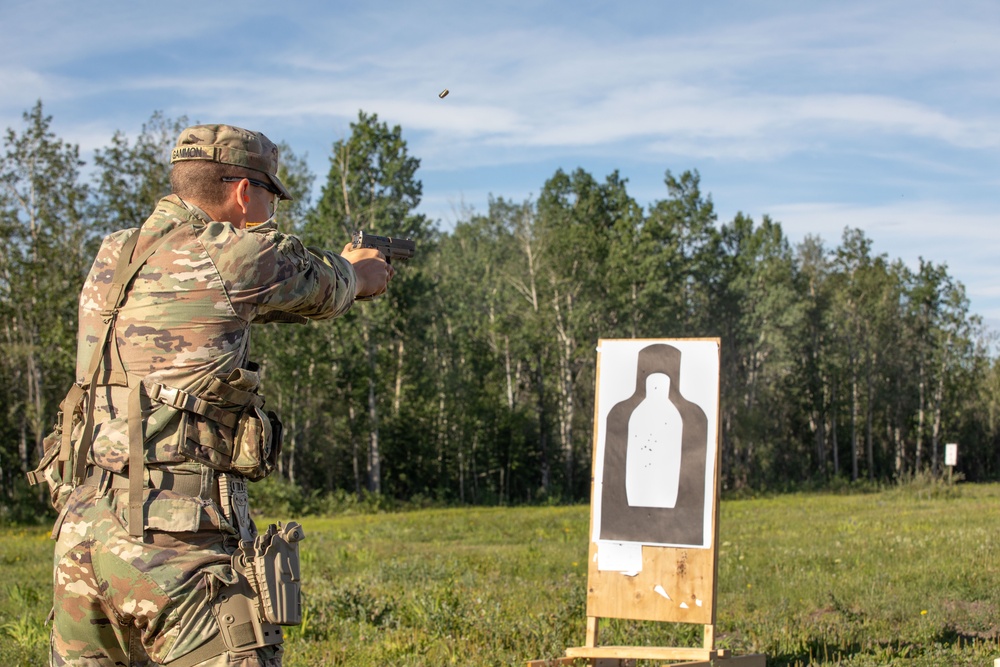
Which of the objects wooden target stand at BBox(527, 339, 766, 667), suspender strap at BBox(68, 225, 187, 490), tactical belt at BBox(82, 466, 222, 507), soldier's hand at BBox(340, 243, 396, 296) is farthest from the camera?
wooden target stand at BBox(527, 339, 766, 667)

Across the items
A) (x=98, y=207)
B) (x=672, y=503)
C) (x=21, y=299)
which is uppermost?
(x=98, y=207)

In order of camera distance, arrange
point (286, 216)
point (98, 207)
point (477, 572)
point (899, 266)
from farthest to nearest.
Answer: point (899, 266) → point (286, 216) → point (98, 207) → point (477, 572)

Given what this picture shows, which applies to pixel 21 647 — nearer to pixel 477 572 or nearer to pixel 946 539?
pixel 477 572

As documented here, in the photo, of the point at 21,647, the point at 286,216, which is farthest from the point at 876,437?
the point at 21,647

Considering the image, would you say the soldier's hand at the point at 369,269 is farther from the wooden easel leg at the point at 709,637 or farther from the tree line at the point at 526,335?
the tree line at the point at 526,335

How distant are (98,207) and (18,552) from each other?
18898mm

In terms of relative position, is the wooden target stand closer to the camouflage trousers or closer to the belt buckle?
the camouflage trousers

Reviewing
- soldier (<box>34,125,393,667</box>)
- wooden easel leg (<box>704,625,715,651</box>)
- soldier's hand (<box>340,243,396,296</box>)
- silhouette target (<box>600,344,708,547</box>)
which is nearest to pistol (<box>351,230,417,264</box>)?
soldier's hand (<box>340,243,396,296</box>)

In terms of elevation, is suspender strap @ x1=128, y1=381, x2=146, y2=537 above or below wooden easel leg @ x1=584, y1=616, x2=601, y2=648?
above

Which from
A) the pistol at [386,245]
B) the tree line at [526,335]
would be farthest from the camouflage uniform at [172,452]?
the tree line at [526,335]

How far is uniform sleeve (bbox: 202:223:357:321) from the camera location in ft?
11.8

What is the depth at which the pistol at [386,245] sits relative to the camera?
170 inches

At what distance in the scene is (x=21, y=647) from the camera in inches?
287

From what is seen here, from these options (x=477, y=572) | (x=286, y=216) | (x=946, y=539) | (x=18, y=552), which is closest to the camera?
(x=477, y=572)
